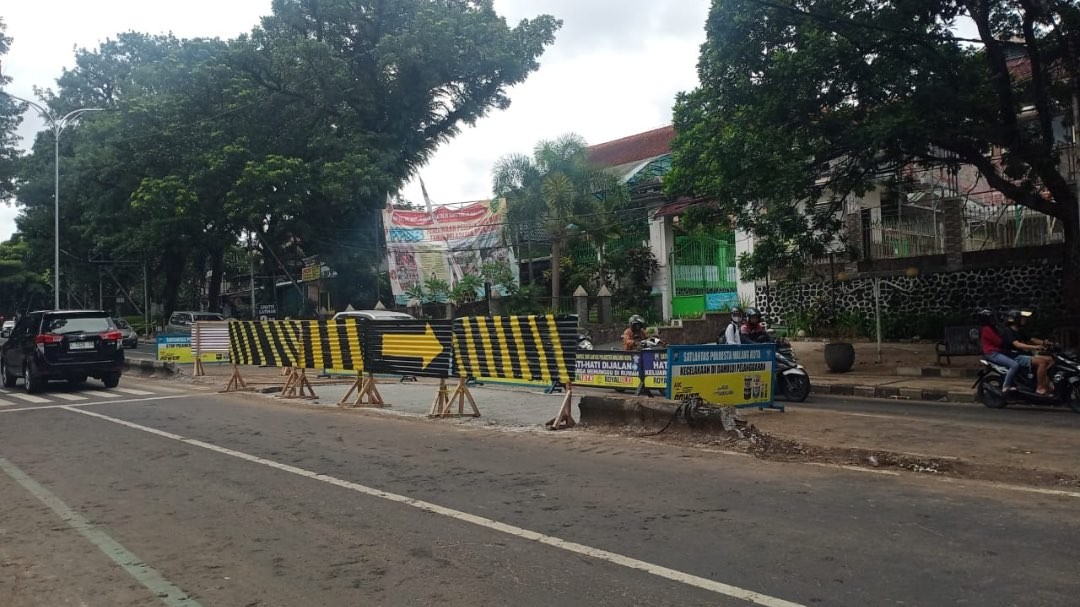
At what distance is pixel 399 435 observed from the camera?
395 inches

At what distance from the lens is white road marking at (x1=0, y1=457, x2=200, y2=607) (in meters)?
4.38

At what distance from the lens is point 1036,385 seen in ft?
36.7

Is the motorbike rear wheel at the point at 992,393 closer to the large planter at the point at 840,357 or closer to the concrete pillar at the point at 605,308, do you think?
the large planter at the point at 840,357

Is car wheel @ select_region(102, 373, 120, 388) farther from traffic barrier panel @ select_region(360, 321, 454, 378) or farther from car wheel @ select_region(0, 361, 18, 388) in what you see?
traffic barrier panel @ select_region(360, 321, 454, 378)

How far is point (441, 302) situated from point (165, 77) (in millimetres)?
Result: 15568

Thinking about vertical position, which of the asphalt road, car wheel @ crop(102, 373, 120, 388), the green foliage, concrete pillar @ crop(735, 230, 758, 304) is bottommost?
the asphalt road

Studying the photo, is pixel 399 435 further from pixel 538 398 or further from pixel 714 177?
pixel 714 177

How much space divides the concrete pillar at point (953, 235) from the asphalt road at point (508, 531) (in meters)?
16.1

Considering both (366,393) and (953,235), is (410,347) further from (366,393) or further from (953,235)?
(953,235)

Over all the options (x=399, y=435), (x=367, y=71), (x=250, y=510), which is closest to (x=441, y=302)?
(x=367, y=71)

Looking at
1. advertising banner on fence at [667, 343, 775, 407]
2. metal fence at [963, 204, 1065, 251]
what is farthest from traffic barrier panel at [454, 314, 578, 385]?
metal fence at [963, 204, 1065, 251]

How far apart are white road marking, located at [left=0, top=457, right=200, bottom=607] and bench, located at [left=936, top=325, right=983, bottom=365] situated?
16.6m

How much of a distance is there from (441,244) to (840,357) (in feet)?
62.1

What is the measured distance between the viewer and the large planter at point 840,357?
17953 millimetres
